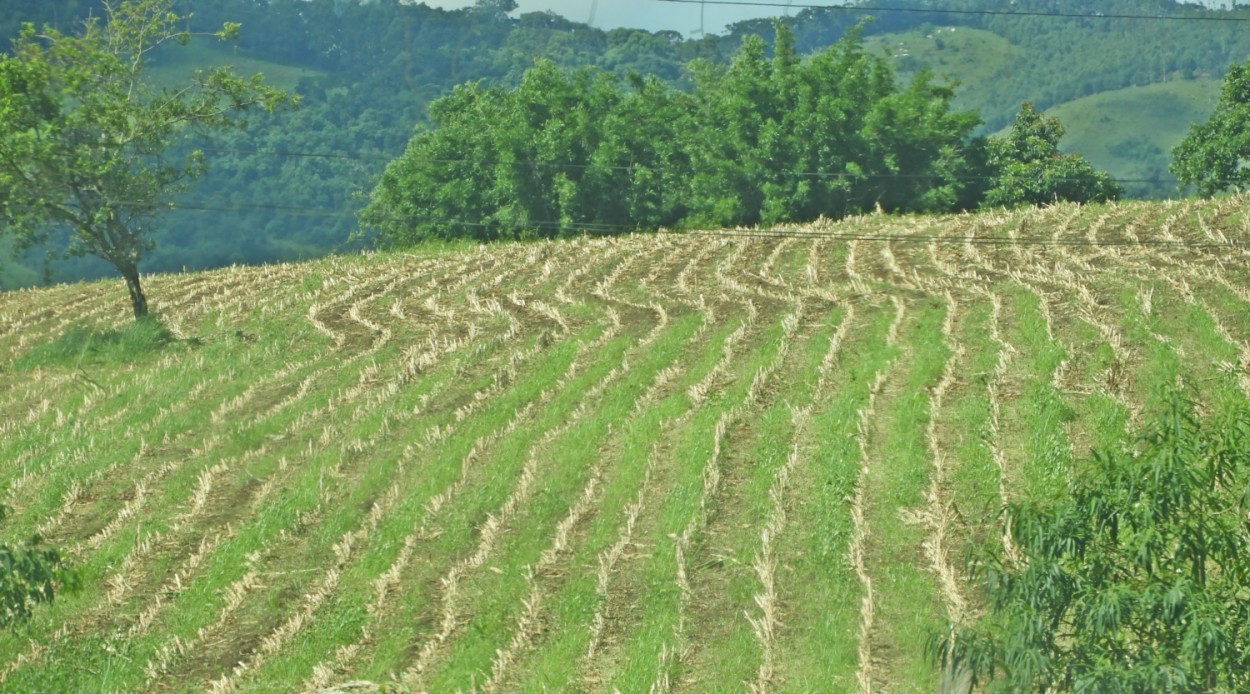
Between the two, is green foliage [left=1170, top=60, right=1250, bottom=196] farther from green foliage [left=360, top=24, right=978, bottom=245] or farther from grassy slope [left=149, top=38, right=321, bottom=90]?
grassy slope [left=149, top=38, right=321, bottom=90]

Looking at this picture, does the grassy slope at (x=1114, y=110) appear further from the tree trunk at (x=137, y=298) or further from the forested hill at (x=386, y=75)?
the tree trunk at (x=137, y=298)

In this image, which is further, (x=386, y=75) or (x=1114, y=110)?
(x=1114, y=110)

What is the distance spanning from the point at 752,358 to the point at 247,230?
184 feet

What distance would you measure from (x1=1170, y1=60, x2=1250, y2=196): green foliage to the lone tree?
1484 inches

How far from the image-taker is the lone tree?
29.4m

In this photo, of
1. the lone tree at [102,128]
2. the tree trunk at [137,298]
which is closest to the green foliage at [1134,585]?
the lone tree at [102,128]

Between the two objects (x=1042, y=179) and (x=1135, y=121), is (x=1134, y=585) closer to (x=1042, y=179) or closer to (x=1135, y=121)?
(x=1042, y=179)

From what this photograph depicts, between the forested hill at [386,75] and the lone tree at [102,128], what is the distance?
20.9ft

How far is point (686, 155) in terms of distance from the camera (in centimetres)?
6344

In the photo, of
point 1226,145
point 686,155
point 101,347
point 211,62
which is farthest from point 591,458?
point 211,62

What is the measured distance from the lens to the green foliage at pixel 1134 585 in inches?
326

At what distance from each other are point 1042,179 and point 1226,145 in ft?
23.4

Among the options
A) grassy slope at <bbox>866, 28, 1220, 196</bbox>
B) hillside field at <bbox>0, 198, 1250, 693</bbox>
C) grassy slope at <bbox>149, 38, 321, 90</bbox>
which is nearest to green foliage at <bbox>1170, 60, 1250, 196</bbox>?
hillside field at <bbox>0, 198, 1250, 693</bbox>

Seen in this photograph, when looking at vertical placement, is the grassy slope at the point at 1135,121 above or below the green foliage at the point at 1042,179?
below
